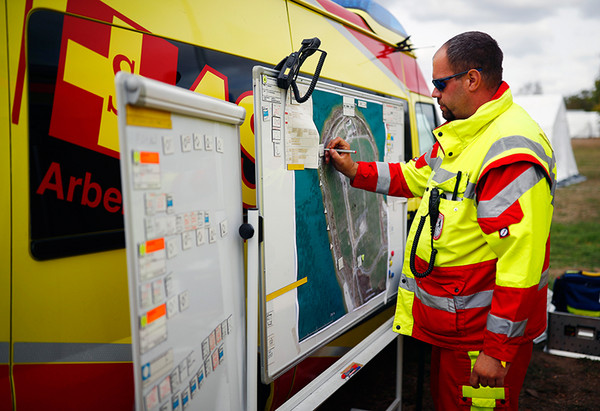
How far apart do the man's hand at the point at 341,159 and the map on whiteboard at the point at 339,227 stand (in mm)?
35

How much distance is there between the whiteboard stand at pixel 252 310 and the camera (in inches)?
65.4

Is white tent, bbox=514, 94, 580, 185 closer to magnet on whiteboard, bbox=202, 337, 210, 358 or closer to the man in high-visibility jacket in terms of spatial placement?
the man in high-visibility jacket

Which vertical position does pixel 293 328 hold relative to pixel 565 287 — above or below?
above

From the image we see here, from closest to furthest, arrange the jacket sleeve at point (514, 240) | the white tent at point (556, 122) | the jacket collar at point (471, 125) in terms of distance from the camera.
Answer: the jacket sleeve at point (514, 240) → the jacket collar at point (471, 125) → the white tent at point (556, 122)

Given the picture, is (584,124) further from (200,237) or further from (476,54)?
(200,237)

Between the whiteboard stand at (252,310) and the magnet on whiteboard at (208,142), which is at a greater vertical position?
the magnet on whiteboard at (208,142)

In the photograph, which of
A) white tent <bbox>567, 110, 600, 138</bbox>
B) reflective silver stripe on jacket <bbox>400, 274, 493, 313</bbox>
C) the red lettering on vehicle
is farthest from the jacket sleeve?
white tent <bbox>567, 110, 600, 138</bbox>

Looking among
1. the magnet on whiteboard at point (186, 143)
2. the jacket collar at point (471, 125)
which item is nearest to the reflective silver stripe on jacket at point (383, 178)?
the jacket collar at point (471, 125)

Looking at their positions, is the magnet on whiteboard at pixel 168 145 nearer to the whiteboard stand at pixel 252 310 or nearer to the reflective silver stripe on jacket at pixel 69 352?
the whiteboard stand at pixel 252 310

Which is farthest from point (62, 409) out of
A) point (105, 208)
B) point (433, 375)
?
point (433, 375)

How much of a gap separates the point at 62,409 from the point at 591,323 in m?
4.63

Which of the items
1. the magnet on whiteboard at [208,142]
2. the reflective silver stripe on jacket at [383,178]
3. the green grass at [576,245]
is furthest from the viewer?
the green grass at [576,245]

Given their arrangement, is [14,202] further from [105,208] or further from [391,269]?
[391,269]

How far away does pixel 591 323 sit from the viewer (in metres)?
4.40
